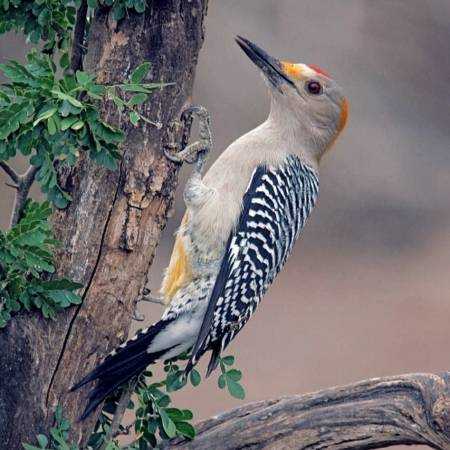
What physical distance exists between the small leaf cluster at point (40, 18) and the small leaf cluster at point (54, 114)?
28 cm

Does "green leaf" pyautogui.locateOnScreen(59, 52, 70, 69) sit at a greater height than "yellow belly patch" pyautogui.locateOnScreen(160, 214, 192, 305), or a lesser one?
greater

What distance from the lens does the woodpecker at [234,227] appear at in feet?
11.3

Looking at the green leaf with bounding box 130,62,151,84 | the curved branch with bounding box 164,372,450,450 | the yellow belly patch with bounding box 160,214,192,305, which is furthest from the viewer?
the yellow belly patch with bounding box 160,214,192,305

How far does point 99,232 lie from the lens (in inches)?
127

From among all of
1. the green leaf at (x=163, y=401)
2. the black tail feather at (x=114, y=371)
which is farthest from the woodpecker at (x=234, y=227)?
the green leaf at (x=163, y=401)

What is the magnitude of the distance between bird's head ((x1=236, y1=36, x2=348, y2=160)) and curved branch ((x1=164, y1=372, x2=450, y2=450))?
3.84ft

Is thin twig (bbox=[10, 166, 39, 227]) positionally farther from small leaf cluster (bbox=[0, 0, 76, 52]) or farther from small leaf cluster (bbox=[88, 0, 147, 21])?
small leaf cluster (bbox=[88, 0, 147, 21])

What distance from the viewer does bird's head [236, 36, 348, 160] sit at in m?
4.08

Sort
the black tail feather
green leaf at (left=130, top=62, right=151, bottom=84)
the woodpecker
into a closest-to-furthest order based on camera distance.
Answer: green leaf at (left=130, top=62, right=151, bottom=84)
the black tail feather
the woodpecker

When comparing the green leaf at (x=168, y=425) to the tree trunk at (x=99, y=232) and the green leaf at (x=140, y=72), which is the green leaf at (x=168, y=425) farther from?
the green leaf at (x=140, y=72)

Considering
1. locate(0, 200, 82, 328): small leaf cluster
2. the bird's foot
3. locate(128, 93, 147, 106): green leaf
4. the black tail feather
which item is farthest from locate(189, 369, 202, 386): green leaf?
locate(128, 93, 147, 106): green leaf

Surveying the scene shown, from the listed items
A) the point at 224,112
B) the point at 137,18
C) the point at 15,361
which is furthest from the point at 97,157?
the point at 224,112

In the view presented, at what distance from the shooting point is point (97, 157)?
10.1 ft

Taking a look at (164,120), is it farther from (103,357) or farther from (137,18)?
(103,357)
